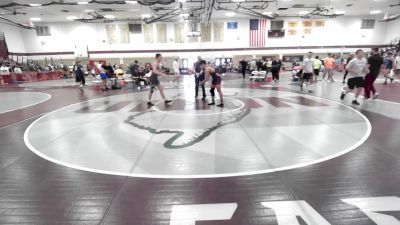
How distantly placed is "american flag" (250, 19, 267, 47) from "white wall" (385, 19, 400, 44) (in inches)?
586

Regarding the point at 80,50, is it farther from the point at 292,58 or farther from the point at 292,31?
the point at 292,58

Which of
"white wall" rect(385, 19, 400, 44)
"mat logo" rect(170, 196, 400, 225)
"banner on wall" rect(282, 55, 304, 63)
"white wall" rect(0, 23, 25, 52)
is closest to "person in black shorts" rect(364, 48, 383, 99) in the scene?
"mat logo" rect(170, 196, 400, 225)

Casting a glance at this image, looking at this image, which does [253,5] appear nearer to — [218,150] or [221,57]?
[221,57]

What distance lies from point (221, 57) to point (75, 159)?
2814cm

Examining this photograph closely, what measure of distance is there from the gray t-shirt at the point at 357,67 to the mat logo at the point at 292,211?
651cm

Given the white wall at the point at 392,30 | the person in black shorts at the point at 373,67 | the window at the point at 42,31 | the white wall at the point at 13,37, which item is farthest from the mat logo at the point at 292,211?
the window at the point at 42,31

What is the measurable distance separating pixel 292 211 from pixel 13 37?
119 ft

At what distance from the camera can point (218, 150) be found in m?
4.79

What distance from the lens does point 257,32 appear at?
30188 millimetres

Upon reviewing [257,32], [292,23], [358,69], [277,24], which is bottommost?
[358,69]

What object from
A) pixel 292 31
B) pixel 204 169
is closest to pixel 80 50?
pixel 292 31

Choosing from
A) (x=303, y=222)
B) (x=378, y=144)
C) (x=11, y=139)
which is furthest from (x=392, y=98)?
(x=11, y=139)

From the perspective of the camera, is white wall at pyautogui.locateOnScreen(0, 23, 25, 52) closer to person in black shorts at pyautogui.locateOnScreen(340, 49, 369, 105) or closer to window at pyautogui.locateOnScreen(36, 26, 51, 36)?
window at pyautogui.locateOnScreen(36, 26, 51, 36)

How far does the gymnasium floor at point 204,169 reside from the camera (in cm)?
288
